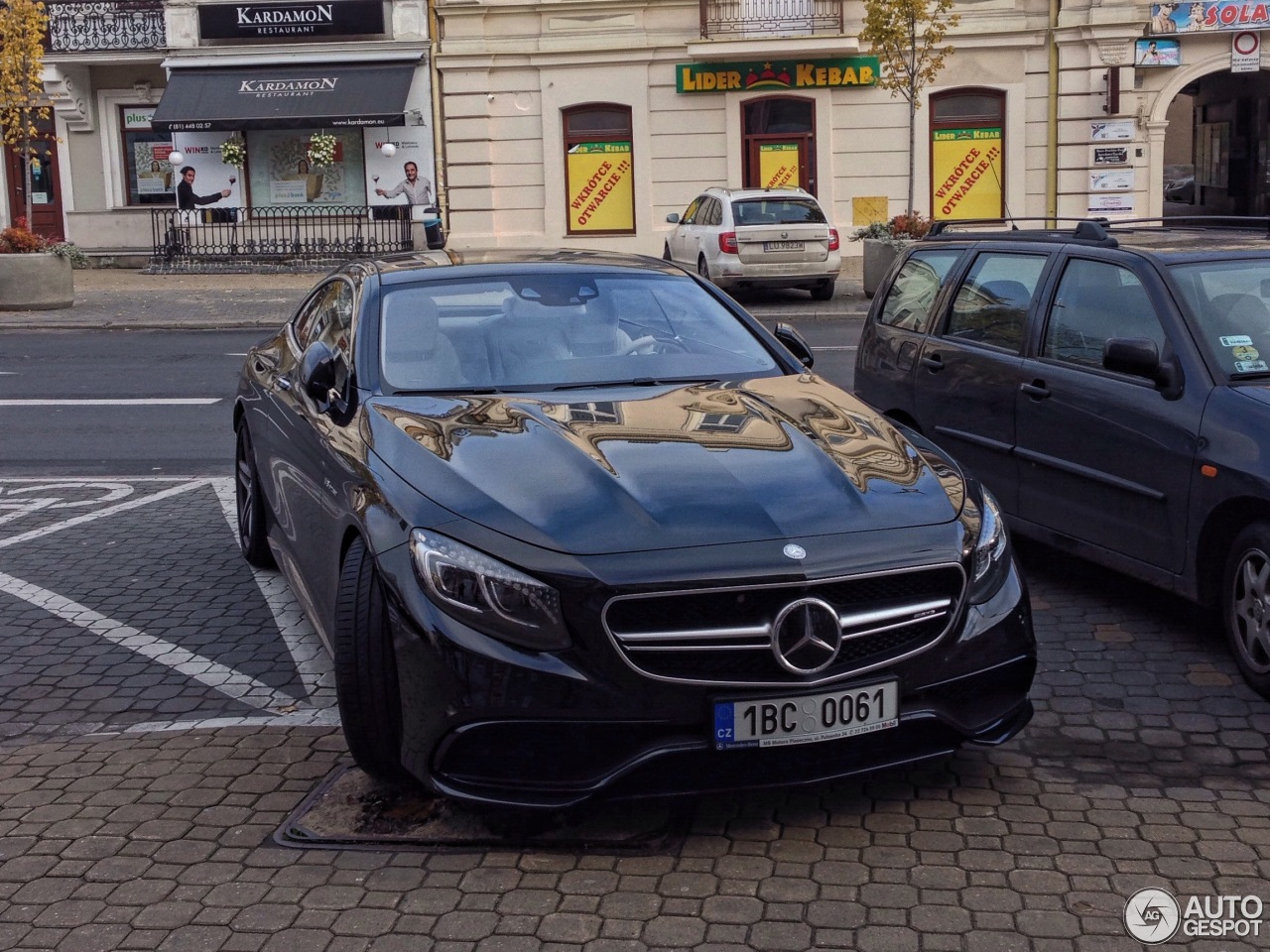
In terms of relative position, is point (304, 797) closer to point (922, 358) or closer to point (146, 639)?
point (146, 639)

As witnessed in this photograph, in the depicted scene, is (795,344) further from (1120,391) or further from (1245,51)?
(1245,51)

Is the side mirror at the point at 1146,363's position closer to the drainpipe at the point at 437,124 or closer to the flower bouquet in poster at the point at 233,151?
the drainpipe at the point at 437,124

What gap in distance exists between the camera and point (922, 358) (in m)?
7.43

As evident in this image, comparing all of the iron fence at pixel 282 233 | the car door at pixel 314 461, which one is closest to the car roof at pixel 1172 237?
the car door at pixel 314 461

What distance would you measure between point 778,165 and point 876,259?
21.2ft

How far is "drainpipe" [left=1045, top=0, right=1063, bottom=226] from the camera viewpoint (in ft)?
87.6

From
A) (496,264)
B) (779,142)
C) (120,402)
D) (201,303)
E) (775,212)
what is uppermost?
(779,142)

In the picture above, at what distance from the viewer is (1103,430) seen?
6039 mm

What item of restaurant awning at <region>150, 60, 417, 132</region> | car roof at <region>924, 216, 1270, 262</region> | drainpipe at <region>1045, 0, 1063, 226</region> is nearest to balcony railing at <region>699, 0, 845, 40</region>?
drainpipe at <region>1045, 0, 1063, 226</region>

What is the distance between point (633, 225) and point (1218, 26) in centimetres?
1061

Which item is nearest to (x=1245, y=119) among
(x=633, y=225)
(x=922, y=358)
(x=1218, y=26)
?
(x=1218, y=26)

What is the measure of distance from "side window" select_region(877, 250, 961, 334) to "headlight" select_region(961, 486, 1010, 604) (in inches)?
125

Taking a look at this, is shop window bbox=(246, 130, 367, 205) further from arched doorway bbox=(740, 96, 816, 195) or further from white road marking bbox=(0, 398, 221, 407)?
white road marking bbox=(0, 398, 221, 407)

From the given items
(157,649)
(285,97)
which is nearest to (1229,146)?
(285,97)
